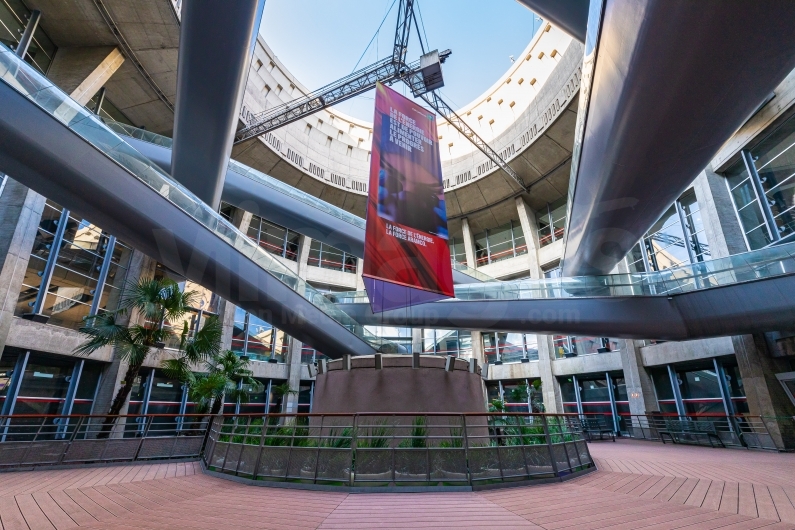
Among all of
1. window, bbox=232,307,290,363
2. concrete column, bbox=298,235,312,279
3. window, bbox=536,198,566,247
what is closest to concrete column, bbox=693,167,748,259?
window, bbox=536,198,566,247

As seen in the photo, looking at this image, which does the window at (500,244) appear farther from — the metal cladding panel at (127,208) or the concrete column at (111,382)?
the concrete column at (111,382)

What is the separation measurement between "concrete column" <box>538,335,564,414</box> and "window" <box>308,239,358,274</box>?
12.9 m

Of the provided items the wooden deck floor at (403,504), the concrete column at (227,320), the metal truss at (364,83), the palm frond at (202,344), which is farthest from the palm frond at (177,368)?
the metal truss at (364,83)

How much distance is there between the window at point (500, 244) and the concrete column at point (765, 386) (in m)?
13.4

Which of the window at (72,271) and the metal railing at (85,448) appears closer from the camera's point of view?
the metal railing at (85,448)

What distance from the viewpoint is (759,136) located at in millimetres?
13016

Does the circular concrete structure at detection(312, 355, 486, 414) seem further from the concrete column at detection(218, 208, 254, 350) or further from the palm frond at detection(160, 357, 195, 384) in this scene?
the concrete column at detection(218, 208, 254, 350)

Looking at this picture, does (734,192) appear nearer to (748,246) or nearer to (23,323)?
(748,246)

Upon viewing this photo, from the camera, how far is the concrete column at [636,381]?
55.1 feet

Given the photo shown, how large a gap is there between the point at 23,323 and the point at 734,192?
78.7ft

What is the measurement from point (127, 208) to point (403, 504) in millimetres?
7438

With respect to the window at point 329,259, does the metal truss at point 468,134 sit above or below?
above

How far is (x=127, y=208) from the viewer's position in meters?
7.88

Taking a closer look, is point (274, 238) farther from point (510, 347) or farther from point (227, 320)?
point (510, 347)
